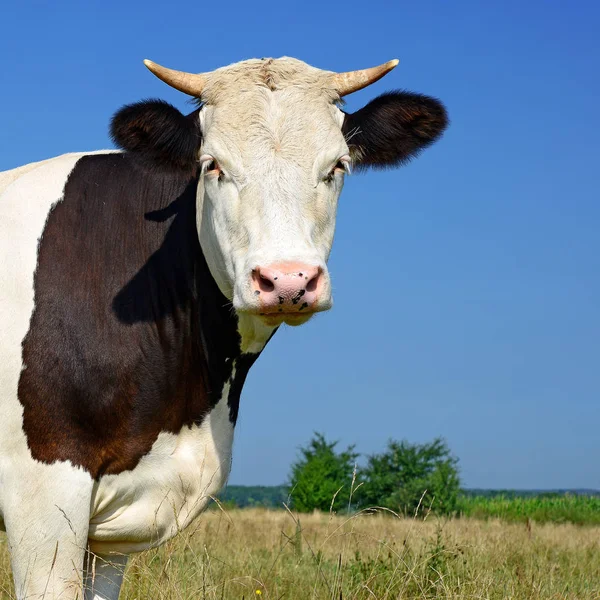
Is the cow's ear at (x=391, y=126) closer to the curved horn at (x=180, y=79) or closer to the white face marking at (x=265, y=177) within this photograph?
the white face marking at (x=265, y=177)

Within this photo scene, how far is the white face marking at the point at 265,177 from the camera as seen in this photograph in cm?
452

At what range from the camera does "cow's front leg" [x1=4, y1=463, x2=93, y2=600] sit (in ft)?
15.9

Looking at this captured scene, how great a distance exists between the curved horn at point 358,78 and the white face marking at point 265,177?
0.15 meters

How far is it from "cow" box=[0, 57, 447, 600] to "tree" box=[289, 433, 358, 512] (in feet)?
88.2

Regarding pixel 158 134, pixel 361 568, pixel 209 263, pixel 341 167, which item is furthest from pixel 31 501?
pixel 361 568

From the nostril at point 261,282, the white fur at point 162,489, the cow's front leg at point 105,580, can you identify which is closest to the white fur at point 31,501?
the white fur at point 162,489

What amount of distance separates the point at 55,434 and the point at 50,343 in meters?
0.53

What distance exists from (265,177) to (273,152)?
192mm

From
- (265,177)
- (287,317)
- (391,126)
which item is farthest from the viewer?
(391,126)

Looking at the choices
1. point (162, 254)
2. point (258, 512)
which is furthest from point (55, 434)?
point (258, 512)

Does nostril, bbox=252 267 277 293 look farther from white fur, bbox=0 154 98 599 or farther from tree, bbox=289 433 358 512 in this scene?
tree, bbox=289 433 358 512

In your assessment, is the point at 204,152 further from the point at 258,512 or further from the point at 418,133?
the point at 258,512

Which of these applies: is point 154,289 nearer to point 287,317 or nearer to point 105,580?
point 287,317

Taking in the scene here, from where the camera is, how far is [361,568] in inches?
281
